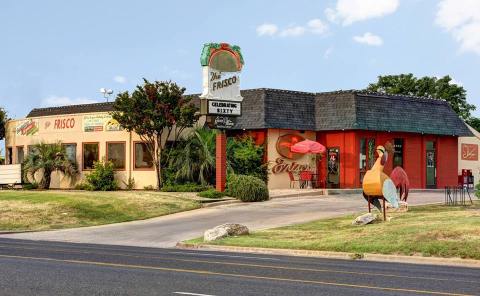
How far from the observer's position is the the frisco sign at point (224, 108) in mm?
40716

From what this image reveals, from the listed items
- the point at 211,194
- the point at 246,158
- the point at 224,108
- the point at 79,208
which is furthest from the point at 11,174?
the point at 224,108

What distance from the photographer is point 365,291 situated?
13242 millimetres

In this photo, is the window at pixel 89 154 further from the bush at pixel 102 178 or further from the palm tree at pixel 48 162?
the bush at pixel 102 178

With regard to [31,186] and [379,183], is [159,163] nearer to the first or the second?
[31,186]

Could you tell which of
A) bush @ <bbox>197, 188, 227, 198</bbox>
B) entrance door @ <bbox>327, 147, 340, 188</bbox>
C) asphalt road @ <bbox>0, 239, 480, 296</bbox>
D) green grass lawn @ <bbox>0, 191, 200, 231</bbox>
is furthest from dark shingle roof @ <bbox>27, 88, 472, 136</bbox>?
asphalt road @ <bbox>0, 239, 480, 296</bbox>

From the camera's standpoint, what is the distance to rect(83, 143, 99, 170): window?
4956 cm

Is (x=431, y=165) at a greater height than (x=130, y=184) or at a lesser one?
greater

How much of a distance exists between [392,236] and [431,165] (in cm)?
2915

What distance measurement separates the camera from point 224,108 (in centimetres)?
4122

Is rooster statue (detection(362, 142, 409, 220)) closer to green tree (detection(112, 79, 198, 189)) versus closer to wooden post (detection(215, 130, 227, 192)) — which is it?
wooden post (detection(215, 130, 227, 192))

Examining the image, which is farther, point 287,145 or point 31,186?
point 31,186

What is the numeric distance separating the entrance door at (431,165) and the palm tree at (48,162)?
22900 millimetres

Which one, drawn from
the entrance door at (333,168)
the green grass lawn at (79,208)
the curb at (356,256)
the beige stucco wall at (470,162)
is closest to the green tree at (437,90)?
the beige stucco wall at (470,162)

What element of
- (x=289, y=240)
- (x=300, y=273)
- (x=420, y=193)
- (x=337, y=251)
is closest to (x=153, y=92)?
(x=420, y=193)
